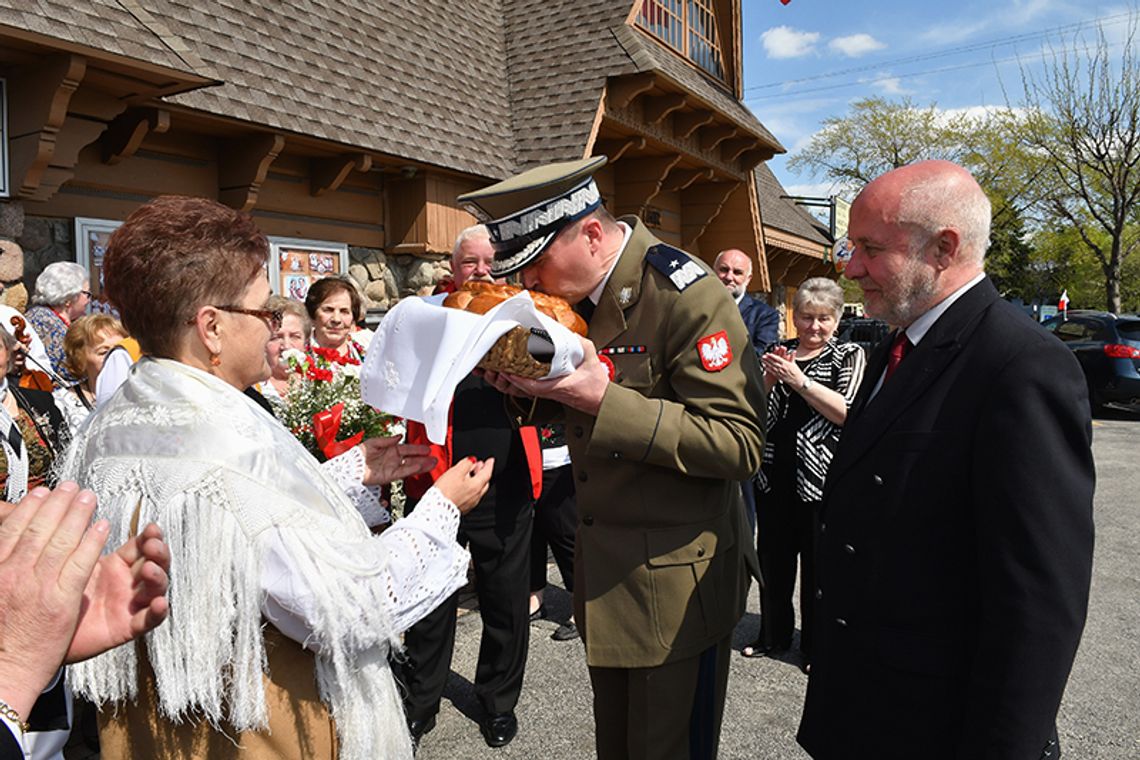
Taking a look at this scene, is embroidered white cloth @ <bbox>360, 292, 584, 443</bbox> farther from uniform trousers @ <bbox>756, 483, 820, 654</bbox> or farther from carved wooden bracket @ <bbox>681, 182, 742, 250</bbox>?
carved wooden bracket @ <bbox>681, 182, 742, 250</bbox>

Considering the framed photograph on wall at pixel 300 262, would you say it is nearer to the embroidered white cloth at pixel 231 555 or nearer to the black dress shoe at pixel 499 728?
the black dress shoe at pixel 499 728

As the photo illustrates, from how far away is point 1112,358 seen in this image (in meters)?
13.7

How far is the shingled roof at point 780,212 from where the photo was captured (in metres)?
15.6

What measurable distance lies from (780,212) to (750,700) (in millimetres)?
14166

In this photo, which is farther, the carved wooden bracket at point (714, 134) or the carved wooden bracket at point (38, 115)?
the carved wooden bracket at point (714, 134)

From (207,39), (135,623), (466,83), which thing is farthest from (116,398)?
(466,83)

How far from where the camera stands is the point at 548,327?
1.82m

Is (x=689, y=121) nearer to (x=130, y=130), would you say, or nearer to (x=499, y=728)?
(x=130, y=130)

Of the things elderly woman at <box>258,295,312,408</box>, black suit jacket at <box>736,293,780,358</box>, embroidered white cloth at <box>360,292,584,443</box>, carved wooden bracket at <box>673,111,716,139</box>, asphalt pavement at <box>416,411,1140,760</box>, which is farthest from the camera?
carved wooden bracket at <box>673,111,716,139</box>

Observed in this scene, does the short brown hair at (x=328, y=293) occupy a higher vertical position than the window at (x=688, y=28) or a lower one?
lower

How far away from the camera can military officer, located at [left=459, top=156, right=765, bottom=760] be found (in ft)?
6.84

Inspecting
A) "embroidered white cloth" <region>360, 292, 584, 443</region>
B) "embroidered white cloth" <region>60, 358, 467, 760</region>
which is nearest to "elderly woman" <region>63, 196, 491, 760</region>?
"embroidered white cloth" <region>60, 358, 467, 760</region>

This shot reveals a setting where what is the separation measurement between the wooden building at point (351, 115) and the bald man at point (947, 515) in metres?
4.61

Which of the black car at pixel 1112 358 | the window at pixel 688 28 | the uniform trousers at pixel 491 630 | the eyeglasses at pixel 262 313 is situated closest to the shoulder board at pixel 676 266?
the eyeglasses at pixel 262 313
